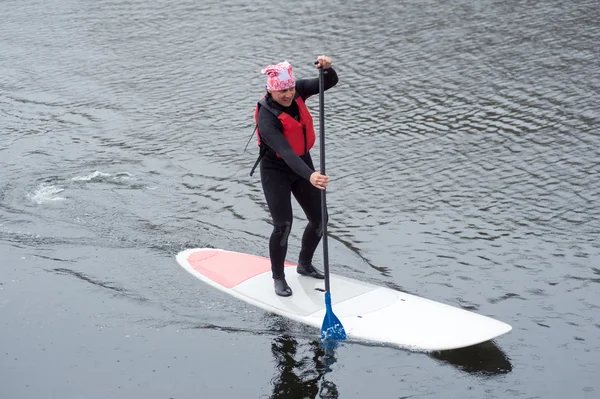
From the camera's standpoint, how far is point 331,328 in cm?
696

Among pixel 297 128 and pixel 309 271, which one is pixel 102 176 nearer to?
pixel 309 271

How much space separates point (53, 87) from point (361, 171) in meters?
8.04

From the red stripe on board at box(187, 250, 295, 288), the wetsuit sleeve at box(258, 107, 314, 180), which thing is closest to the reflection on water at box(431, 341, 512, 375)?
the wetsuit sleeve at box(258, 107, 314, 180)

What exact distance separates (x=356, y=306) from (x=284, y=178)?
4.51ft

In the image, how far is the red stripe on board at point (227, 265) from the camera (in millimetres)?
8212

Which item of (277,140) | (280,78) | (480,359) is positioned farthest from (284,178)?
(480,359)

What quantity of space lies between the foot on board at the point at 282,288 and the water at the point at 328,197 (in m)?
0.29

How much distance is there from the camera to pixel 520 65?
14.5 meters

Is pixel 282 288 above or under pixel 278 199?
under

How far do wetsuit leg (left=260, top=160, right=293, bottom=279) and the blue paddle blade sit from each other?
91 centimetres

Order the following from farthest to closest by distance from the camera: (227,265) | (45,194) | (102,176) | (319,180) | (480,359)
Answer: (102,176)
(45,194)
(227,265)
(480,359)
(319,180)

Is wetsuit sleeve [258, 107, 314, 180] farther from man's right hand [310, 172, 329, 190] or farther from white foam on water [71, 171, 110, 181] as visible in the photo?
white foam on water [71, 171, 110, 181]

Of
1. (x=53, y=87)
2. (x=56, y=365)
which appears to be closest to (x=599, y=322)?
(x=56, y=365)

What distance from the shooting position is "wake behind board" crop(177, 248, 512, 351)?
Answer: 667cm
